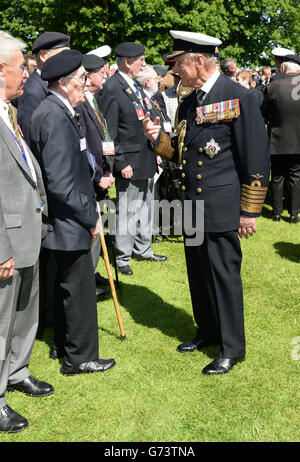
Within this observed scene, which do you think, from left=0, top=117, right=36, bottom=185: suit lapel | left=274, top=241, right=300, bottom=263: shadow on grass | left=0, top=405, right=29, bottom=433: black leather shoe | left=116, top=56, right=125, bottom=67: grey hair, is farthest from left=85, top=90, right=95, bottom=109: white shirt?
left=274, top=241, right=300, bottom=263: shadow on grass

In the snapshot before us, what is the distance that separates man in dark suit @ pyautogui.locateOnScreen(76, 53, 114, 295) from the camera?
4941mm

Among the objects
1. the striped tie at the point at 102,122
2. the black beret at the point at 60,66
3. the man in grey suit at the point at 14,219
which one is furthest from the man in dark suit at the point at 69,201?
the striped tie at the point at 102,122

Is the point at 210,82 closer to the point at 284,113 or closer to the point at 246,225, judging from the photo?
the point at 246,225

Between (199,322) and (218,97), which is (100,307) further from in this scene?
(218,97)

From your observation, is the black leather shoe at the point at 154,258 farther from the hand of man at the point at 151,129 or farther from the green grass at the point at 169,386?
the hand of man at the point at 151,129

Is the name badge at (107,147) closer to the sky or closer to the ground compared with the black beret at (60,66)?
closer to the ground

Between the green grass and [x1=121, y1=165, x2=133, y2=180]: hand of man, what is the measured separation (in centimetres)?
136

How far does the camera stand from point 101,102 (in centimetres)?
571

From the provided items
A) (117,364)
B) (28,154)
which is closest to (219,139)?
(28,154)

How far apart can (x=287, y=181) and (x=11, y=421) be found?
626cm

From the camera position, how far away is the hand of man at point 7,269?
2969 millimetres

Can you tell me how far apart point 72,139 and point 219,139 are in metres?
1.03

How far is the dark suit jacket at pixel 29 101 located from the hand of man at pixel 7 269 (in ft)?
5.32

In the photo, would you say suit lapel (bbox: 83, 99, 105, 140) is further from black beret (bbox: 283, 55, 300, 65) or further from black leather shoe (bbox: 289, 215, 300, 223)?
black beret (bbox: 283, 55, 300, 65)
